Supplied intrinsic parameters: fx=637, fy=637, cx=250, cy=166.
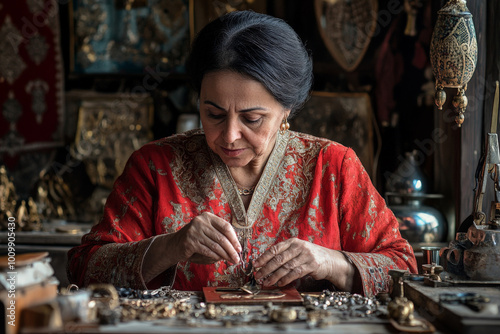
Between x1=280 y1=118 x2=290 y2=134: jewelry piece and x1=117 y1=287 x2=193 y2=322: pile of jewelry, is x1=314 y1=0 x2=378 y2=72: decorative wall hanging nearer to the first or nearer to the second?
x1=280 y1=118 x2=290 y2=134: jewelry piece

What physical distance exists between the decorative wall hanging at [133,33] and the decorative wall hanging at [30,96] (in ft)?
0.78

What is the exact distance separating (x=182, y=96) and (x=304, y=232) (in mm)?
2327

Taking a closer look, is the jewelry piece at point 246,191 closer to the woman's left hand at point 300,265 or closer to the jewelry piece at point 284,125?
the jewelry piece at point 284,125

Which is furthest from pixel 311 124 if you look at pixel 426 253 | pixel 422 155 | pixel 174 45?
pixel 426 253

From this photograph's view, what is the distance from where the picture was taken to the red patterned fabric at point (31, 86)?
4461 mm

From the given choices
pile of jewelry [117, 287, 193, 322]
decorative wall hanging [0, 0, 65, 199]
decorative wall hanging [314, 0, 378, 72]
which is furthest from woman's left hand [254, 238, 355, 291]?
decorative wall hanging [0, 0, 65, 199]

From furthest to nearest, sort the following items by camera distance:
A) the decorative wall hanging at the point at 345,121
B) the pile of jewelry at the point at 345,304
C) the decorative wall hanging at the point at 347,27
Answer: the decorative wall hanging at the point at 345,121
the decorative wall hanging at the point at 347,27
the pile of jewelry at the point at 345,304

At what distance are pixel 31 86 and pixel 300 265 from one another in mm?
3131

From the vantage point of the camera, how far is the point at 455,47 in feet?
7.28

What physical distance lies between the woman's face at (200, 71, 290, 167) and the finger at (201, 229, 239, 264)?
1.26 feet

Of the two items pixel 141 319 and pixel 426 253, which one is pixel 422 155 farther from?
pixel 141 319

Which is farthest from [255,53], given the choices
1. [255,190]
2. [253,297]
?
[253,297]

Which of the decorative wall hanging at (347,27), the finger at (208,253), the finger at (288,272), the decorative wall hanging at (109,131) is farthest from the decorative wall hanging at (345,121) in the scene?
the finger at (208,253)

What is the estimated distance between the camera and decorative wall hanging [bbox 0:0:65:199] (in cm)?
446
